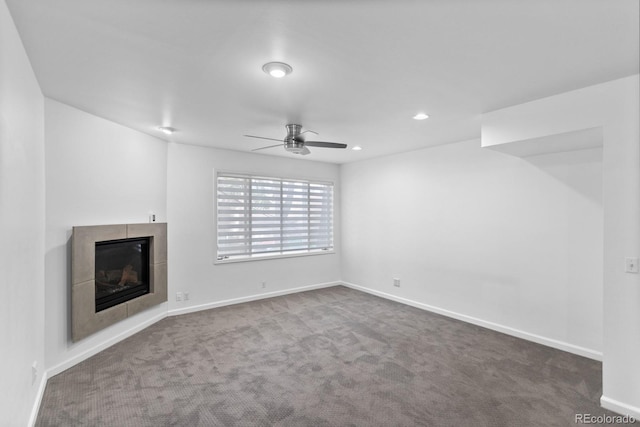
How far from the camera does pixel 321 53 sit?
2033mm

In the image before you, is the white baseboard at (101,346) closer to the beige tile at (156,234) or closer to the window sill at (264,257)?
the beige tile at (156,234)

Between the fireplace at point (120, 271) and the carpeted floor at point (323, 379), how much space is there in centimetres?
55

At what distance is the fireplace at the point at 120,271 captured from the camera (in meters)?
3.52

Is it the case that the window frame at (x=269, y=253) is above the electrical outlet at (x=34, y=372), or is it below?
above

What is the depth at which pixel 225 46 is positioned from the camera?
6.39 ft

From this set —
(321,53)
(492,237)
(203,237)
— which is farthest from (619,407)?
(203,237)

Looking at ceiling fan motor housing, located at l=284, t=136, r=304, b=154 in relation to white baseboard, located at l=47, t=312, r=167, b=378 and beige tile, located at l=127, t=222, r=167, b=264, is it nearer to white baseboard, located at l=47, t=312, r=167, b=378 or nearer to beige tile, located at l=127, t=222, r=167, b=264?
beige tile, located at l=127, t=222, r=167, b=264

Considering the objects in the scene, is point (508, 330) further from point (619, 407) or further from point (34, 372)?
point (34, 372)

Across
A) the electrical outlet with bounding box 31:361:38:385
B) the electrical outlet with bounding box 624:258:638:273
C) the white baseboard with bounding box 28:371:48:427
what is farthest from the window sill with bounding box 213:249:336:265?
the electrical outlet with bounding box 624:258:638:273

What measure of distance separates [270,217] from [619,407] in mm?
4743

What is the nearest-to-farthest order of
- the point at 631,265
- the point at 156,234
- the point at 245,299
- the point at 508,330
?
the point at 631,265 → the point at 508,330 → the point at 156,234 → the point at 245,299

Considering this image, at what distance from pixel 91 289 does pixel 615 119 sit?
195 inches

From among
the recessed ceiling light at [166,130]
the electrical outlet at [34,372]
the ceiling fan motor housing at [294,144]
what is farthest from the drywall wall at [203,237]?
the electrical outlet at [34,372]

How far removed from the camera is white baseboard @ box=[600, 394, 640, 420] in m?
2.33
